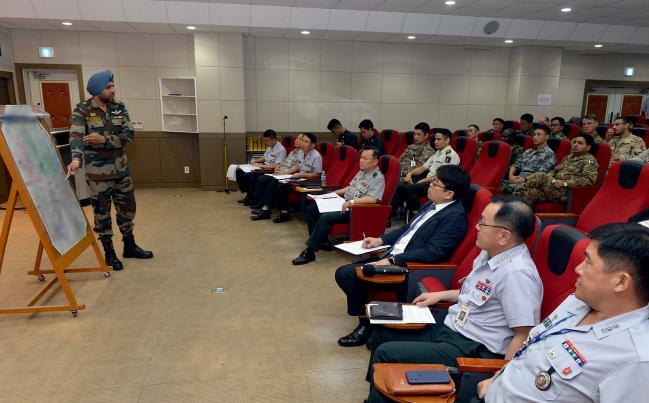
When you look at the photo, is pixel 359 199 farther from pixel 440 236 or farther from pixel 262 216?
pixel 262 216

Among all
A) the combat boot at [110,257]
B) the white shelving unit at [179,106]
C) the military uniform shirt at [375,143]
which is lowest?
the combat boot at [110,257]

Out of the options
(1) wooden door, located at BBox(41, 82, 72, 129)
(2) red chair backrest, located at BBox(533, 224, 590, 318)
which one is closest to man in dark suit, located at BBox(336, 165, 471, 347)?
(2) red chair backrest, located at BBox(533, 224, 590, 318)

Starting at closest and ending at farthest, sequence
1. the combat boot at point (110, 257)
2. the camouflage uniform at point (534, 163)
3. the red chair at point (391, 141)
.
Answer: the combat boot at point (110, 257) → the camouflage uniform at point (534, 163) → the red chair at point (391, 141)

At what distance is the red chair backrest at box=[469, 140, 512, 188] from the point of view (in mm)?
4434

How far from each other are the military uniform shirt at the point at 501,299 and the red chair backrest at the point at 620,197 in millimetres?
1674

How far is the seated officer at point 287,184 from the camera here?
5398mm

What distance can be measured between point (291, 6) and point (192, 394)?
19.2 ft

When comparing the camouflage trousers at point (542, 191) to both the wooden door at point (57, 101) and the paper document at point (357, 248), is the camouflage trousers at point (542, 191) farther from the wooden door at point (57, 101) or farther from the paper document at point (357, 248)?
the wooden door at point (57, 101)

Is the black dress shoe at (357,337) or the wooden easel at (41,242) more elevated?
the wooden easel at (41,242)

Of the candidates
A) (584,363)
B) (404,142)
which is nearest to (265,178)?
(404,142)

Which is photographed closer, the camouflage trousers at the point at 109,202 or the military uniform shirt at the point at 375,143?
the camouflage trousers at the point at 109,202

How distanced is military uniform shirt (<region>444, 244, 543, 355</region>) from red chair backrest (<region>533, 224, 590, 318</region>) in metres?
0.08

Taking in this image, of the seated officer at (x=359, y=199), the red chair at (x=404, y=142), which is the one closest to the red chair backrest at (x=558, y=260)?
the seated officer at (x=359, y=199)

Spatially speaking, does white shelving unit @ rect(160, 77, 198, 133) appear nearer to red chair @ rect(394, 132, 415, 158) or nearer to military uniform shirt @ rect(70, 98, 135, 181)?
red chair @ rect(394, 132, 415, 158)
